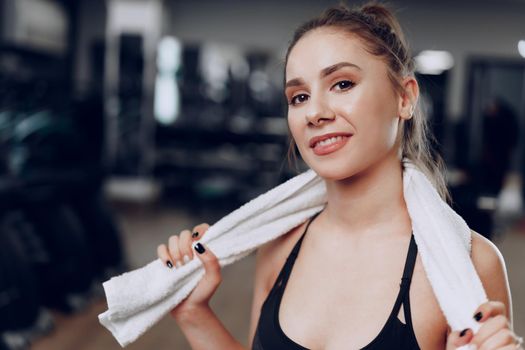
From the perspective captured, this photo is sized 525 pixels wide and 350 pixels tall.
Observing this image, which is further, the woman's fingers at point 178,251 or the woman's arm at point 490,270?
the woman's fingers at point 178,251

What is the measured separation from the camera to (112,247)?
13.8 feet

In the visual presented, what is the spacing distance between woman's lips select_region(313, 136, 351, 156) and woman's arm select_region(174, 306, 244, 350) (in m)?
0.37

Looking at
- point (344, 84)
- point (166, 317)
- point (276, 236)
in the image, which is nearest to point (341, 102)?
point (344, 84)

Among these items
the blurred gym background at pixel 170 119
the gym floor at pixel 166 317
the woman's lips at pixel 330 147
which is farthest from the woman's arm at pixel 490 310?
the blurred gym background at pixel 170 119

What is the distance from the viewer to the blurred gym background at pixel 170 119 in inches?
147

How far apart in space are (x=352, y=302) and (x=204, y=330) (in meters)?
0.29

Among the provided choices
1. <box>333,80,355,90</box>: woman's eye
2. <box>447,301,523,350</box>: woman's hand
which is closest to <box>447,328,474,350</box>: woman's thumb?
<box>447,301,523,350</box>: woman's hand

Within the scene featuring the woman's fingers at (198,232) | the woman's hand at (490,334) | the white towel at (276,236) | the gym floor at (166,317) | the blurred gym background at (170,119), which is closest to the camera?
the woman's hand at (490,334)

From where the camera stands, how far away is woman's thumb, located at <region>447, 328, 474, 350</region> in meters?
0.84

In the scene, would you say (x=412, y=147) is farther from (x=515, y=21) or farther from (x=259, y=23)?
(x=515, y=21)

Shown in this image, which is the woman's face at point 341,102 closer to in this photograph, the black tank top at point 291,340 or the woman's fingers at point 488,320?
the black tank top at point 291,340

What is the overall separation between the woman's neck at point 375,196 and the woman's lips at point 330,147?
9cm

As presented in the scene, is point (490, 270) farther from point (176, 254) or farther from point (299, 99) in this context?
point (176, 254)

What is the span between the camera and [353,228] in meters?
1.09
